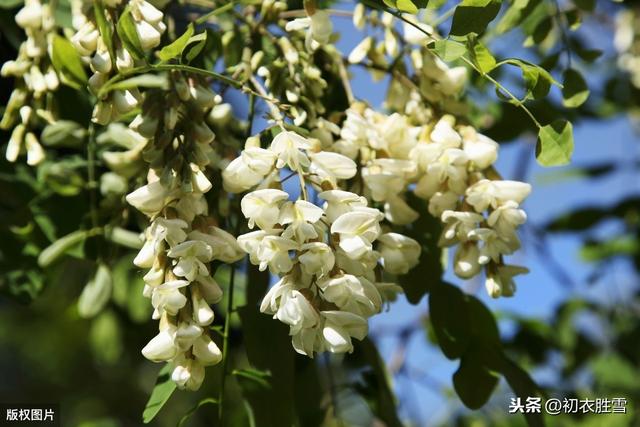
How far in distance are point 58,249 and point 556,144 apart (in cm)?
58

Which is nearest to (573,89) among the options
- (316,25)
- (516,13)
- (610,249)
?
(516,13)

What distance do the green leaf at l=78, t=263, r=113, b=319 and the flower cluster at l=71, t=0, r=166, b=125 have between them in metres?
0.29

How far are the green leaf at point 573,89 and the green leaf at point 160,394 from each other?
1.71 feet

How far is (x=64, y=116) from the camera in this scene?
3.58ft

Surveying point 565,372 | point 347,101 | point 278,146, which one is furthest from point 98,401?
point 278,146

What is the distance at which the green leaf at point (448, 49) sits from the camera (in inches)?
30.5

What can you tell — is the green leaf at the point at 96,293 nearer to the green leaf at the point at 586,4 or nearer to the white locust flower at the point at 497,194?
the white locust flower at the point at 497,194

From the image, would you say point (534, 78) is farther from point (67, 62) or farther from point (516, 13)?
point (67, 62)

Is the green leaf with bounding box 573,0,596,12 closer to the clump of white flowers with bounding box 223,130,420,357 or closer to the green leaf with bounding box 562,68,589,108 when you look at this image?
the green leaf with bounding box 562,68,589,108

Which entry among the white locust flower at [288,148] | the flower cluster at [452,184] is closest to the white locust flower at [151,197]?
the white locust flower at [288,148]

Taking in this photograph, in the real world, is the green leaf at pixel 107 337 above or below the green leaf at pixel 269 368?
below

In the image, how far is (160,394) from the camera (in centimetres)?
87

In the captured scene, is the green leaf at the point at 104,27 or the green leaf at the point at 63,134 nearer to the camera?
the green leaf at the point at 104,27

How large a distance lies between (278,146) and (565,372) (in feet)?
4.64
